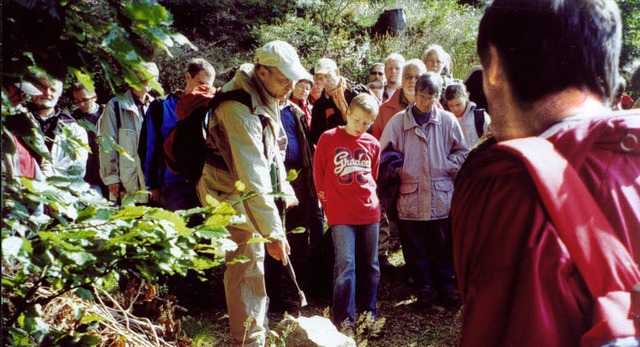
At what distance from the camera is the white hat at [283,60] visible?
354 cm

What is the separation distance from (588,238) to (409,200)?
13.2 feet

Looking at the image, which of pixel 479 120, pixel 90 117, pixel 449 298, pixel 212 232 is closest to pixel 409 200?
pixel 449 298

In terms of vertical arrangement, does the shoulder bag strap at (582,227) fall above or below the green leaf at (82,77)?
below

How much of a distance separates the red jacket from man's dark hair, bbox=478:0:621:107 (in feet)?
0.38

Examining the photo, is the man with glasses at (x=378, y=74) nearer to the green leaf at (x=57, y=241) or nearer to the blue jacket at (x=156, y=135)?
the blue jacket at (x=156, y=135)

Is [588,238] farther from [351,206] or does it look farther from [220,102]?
[351,206]

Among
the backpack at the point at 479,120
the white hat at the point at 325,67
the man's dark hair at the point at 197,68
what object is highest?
the man's dark hair at the point at 197,68

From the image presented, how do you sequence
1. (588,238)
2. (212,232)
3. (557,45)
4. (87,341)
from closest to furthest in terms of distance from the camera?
(588,238)
(557,45)
(87,341)
(212,232)

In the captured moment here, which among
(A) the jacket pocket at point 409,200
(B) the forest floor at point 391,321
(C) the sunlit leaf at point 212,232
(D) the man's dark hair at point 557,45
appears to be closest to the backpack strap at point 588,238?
(D) the man's dark hair at point 557,45

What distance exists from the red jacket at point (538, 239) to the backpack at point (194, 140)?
8.09 ft

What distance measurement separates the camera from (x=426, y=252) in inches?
209

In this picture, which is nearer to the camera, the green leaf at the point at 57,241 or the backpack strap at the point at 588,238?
the backpack strap at the point at 588,238

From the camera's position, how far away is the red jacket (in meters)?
1.21

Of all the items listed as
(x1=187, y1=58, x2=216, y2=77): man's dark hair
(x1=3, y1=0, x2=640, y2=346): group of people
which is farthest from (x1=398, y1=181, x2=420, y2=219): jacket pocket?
(x1=187, y1=58, x2=216, y2=77): man's dark hair
